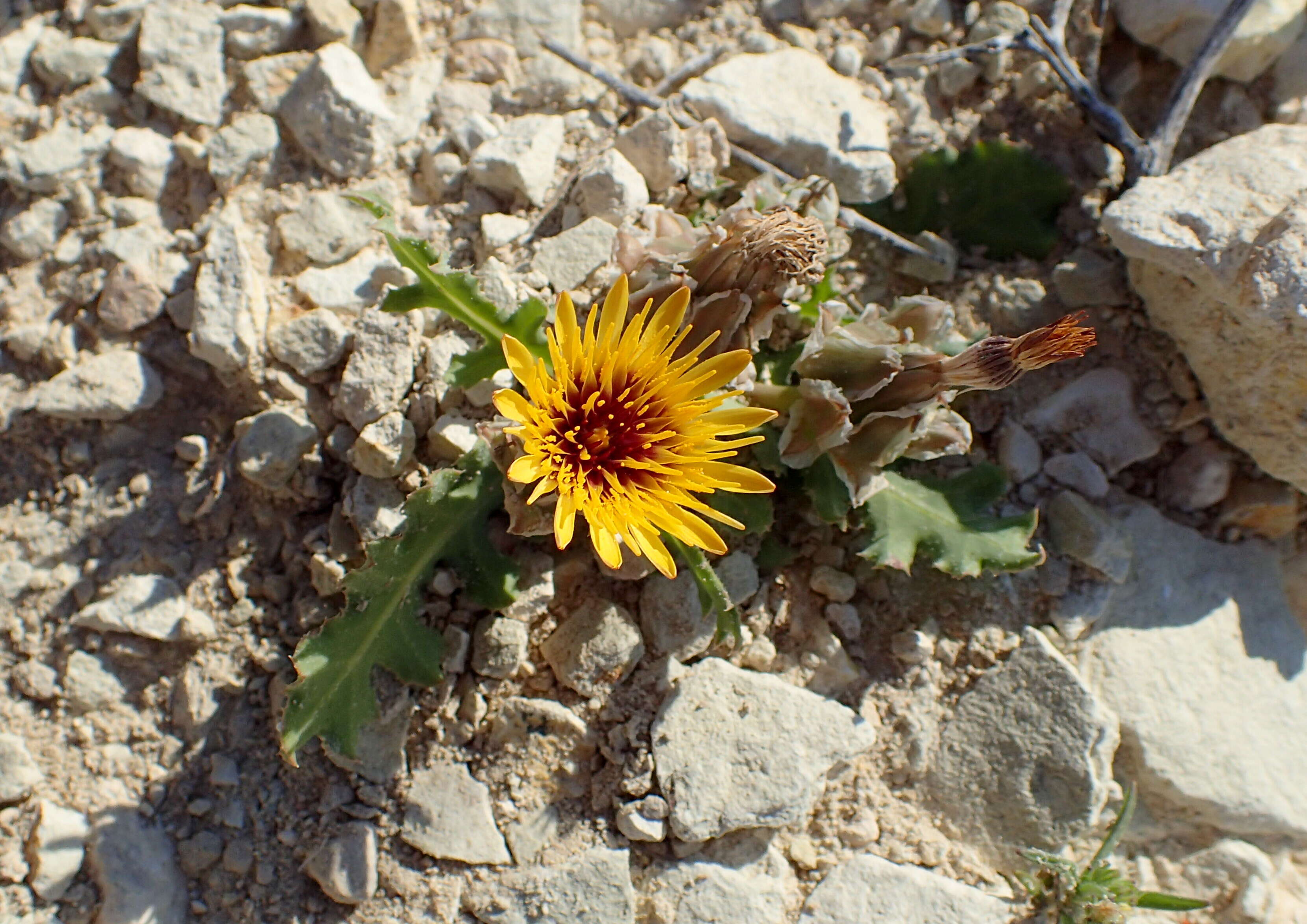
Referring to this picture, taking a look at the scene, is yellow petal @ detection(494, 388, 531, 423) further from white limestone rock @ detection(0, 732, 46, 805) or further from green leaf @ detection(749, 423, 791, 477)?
white limestone rock @ detection(0, 732, 46, 805)

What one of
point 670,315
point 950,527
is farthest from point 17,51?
point 950,527

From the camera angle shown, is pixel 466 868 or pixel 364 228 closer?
pixel 466 868

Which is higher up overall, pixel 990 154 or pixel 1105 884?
pixel 990 154

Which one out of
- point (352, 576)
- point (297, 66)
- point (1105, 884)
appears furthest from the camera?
point (297, 66)

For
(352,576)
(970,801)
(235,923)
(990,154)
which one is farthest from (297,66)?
(970,801)

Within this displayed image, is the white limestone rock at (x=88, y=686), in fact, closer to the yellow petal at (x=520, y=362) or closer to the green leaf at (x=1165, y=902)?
the yellow petal at (x=520, y=362)

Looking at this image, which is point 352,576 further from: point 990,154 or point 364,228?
point 990,154

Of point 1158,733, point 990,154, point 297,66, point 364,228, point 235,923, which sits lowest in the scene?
point 235,923

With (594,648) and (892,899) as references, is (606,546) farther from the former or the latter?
(892,899)

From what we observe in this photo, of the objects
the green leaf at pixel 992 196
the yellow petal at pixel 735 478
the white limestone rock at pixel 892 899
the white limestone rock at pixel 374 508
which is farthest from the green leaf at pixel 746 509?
the green leaf at pixel 992 196
